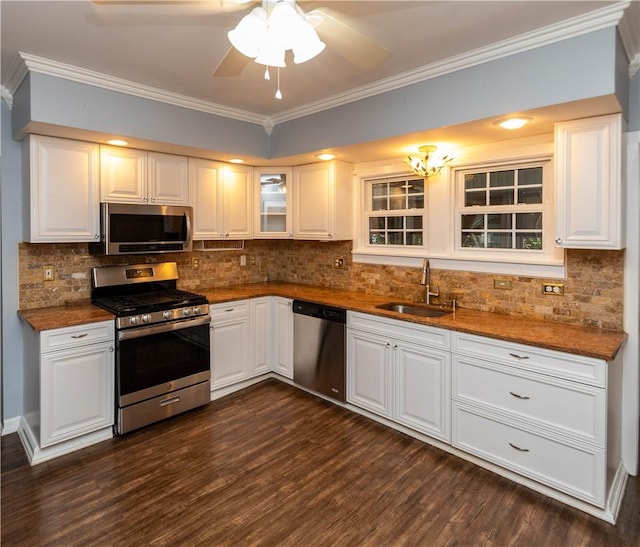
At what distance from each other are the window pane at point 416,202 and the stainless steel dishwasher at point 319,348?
1177mm

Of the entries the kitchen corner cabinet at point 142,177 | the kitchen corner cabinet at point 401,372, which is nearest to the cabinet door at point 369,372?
the kitchen corner cabinet at point 401,372

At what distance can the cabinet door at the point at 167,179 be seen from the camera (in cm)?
352

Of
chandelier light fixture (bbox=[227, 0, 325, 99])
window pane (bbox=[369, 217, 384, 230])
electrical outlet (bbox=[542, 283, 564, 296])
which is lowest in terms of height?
electrical outlet (bbox=[542, 283, 564, 296])

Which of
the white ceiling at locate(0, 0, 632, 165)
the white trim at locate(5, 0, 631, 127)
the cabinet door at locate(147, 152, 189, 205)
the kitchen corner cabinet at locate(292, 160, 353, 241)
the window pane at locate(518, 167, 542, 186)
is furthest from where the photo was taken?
the kitchen corner cabinet at locate(292, 160, 353, 241)

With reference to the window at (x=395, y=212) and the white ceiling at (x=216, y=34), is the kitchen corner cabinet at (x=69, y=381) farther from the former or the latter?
the window at (x=395, y=212)

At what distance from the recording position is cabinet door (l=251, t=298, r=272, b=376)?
159 inches

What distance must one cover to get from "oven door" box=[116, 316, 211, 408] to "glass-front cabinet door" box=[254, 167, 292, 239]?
4.21 ft

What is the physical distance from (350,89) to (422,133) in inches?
27.3

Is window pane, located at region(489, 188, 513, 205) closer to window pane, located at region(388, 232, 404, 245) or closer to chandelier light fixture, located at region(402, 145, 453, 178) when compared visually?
chandelier light fixture, located at region(402, 145, 453, 178)

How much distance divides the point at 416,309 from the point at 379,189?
127 centimetres

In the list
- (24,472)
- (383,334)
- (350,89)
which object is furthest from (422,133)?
(24,472)

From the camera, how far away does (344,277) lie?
4312mm

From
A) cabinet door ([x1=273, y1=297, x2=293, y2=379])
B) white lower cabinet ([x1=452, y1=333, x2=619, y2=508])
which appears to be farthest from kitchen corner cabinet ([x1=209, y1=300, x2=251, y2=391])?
white lower cabinet ([x1=452, y1=333, x2=619, y2=508])

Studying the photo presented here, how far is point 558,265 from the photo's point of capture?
2.85 m
